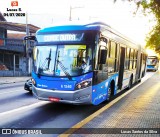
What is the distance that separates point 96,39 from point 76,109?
298 centimetres

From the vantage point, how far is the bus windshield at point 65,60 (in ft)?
26.1

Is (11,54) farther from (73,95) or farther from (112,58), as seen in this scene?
(73,95)

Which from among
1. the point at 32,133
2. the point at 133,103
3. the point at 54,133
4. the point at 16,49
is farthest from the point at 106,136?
the point at 16,49

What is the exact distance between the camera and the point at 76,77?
7.88 meters

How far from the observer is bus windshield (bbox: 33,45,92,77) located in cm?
795

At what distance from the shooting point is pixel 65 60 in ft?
26.4

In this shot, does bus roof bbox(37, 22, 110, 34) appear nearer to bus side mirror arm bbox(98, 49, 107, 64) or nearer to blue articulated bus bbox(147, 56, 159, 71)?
bus side mirror arm bbox(98, 49, 107, 64)

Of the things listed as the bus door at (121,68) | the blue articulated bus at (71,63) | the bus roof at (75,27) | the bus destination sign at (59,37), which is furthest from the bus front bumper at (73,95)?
the bus door at (121,68)

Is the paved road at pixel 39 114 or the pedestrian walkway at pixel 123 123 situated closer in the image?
the pedestrian walkway at pixel 123 123

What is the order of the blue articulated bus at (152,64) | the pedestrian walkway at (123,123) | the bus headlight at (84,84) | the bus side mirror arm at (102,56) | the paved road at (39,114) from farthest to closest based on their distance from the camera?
the blue articulated bus at (152,64)
the bus side mirror arm at (102,56)
the bus headlight at (84,84)
the paved road at (39,114)
the pedestrian walkway at (123,123)

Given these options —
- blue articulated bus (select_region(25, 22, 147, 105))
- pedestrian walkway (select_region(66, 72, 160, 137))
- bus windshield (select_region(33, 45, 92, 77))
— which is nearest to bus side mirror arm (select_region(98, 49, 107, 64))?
blue articulated bus (select_region(25, 22, 147, 105))

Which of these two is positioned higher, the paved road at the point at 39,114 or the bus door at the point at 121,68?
the bus door at the point at 121,68

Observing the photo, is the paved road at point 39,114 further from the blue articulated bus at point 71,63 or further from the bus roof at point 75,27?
the bus roof at point 75,27

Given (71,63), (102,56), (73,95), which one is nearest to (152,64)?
(102,56)
